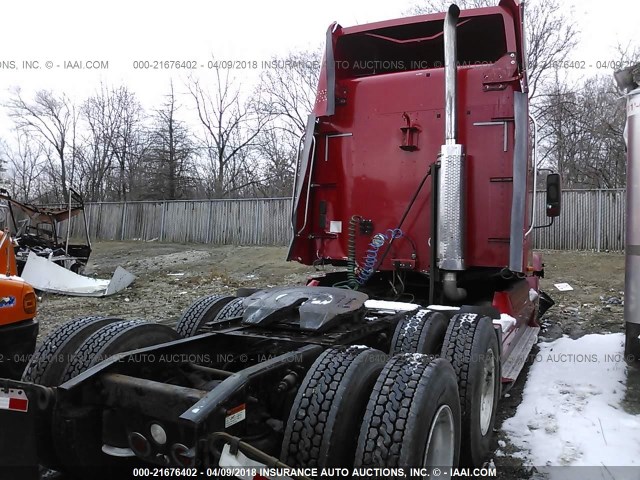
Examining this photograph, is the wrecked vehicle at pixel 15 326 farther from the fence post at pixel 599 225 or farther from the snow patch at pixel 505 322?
the fence post at pixel 599 225

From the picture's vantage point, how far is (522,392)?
5.09m

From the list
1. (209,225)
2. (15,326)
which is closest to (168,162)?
(209,225)

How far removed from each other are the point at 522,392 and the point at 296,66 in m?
27.6

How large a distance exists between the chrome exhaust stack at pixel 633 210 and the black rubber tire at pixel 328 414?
4.21 metres

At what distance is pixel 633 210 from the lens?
18.3 feet

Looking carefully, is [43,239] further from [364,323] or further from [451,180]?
[364,323]

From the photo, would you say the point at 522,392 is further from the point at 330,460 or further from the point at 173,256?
the point at 173,256

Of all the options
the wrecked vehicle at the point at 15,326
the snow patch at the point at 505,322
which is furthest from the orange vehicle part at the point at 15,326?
the snow patch at the point at 505,322

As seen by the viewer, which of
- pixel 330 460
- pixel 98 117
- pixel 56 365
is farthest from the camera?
pixel 98 117

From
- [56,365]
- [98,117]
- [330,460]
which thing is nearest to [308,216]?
[56,365]

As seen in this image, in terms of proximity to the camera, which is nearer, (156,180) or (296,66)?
(296,66)

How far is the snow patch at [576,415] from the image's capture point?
12.1 ft

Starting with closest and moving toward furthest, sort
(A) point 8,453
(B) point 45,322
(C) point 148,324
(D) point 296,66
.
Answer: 1. (A) point 8,453
2. (C) point 148,324
3. (B) point 45,322
4. (D) point 296,66

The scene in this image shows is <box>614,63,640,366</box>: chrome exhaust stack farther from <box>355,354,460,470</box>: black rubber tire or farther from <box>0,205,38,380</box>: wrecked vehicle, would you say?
<box>0,205,38,380</box>: wrecked vehicle
